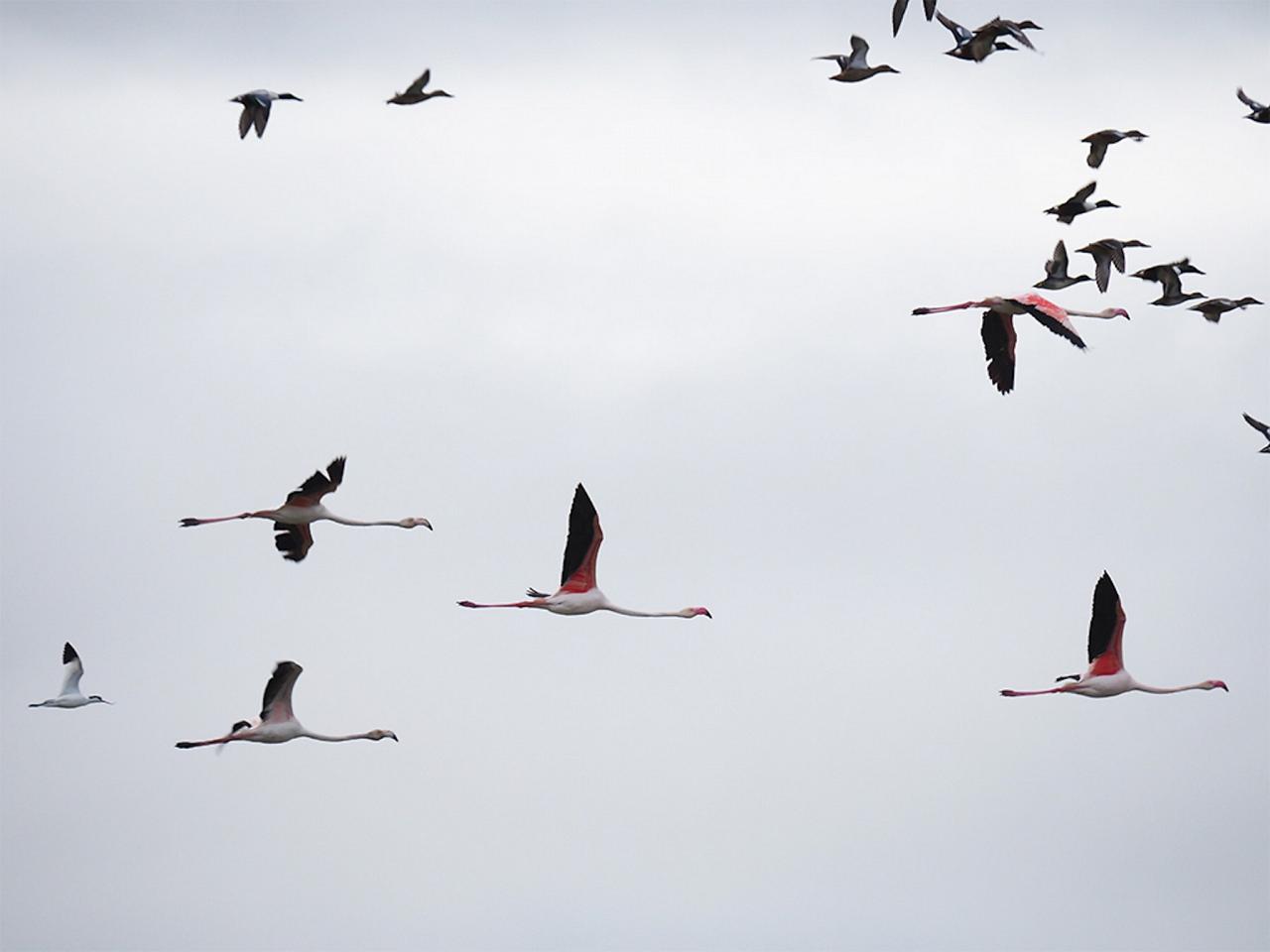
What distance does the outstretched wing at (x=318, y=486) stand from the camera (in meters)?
44.8

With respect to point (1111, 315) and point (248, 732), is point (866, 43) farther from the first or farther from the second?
point (248, 732)

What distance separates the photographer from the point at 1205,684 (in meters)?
46.9

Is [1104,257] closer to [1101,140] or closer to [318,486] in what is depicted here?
[1101,140]

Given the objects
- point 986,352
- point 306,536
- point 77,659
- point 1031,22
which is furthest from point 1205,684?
point 77,659

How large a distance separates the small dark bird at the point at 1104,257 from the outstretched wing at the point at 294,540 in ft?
40.2

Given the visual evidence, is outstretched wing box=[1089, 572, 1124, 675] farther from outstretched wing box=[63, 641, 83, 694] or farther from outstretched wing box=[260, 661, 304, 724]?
outstretched wing box=[63, 641, 83, 694]

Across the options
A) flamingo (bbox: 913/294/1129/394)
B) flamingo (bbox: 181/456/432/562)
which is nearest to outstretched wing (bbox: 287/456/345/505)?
flamingo (bbox: 181/456/432/562)

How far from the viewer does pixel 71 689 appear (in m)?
56.6

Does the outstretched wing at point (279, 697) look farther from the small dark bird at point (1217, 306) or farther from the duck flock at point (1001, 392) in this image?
the small dark bird at point (1217, 306)

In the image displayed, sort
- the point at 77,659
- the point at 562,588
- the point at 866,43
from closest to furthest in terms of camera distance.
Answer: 1. the point at 562,588
2. the point at 866,43
3. the point at 77,659

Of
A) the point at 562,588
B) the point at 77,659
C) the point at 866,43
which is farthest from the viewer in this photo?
the point at 77,659

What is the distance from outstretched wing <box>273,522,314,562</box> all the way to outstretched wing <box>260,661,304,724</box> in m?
3.21

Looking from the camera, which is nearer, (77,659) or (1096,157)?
(1096,157)

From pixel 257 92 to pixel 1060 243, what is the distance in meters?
12.3
